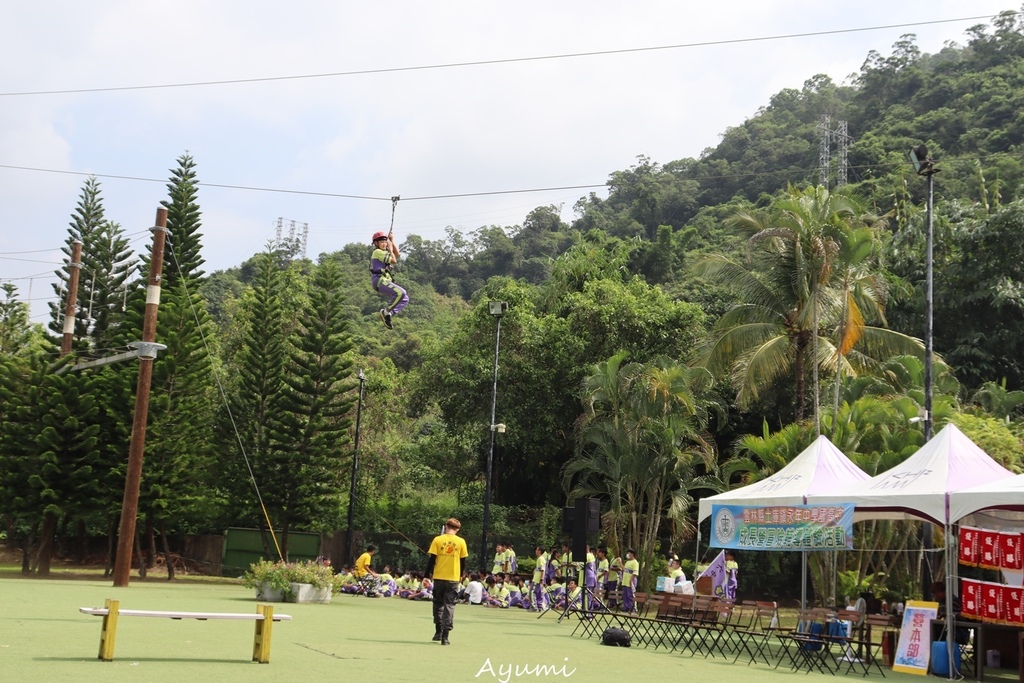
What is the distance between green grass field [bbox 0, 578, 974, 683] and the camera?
7.88 m

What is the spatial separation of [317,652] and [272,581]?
846 centimetres

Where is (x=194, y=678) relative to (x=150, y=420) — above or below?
below

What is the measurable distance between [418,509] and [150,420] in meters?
9.40

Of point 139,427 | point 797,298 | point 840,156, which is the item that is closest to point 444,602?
point 139,427

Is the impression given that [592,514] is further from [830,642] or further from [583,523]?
[830,642]

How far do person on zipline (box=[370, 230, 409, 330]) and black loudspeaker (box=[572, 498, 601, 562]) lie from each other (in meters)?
4.31

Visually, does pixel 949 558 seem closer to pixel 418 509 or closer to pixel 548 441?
pixel 548 441

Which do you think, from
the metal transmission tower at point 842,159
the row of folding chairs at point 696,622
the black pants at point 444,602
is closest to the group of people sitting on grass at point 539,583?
the row of folding chairs at point 696,622

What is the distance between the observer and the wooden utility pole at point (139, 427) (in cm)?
2072

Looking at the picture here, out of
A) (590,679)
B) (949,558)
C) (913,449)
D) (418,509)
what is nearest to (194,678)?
(590,679)

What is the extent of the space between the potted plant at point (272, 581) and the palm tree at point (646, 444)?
9.89 m

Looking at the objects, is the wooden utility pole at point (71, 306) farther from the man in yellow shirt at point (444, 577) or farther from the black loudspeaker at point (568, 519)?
the man in yellow shirt at point (444, 577)

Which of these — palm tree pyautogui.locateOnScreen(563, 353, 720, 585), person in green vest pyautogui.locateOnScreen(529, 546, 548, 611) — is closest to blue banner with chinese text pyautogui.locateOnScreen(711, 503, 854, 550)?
person in green vest pyautogui.locateOnScreen(529, 546, 548, 611)

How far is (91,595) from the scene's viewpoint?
58.2ft
